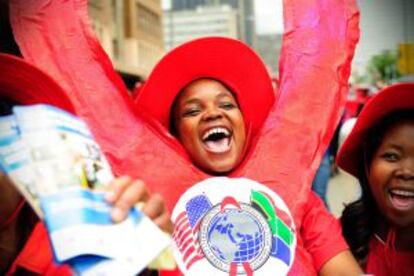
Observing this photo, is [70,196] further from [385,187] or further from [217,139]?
[385,187]

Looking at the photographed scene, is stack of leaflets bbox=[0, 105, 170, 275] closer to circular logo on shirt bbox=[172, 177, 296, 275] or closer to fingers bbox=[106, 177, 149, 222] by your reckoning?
fingers bbox=[106, 177, 149, 222]

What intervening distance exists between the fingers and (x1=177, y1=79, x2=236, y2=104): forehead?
3.92ft

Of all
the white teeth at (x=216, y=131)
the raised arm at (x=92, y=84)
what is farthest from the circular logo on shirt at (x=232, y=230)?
the white teeth at (x=216, y=131)

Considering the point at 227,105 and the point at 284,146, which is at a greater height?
the point at 227,105

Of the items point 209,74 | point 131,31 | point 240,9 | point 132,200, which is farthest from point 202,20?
point 132,200

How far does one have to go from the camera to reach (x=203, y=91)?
7.94 ft

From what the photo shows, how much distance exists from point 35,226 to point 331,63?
1272 millimetres

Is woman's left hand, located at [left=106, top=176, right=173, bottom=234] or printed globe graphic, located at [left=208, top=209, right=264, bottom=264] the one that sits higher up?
woman's left hand, located at [left=106, top=176, right=173, bottom=234]

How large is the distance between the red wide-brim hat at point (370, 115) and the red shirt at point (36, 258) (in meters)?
1.26

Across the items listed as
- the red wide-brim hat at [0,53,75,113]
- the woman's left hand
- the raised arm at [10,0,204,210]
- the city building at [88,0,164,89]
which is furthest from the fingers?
the city building at [88,0,164,89]

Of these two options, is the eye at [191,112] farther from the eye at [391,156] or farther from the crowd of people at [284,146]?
the eye at [391,156]

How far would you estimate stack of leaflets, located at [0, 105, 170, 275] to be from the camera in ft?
3.58

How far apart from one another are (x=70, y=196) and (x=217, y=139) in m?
1.26

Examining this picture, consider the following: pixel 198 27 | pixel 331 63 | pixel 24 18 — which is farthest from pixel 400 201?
pixel 198 27
